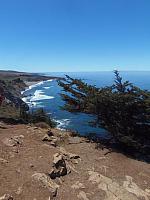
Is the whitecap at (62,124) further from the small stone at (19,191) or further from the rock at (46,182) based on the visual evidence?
the small stone at (19,191)

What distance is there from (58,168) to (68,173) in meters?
0.51

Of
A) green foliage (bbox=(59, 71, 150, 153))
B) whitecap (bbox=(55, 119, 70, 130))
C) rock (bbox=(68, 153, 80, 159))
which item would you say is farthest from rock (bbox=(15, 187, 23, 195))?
whitecap (bbox=(55, 119, 70, 130))

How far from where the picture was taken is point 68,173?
1297cm

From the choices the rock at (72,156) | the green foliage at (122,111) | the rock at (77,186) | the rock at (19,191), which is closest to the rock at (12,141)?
the rock at (72,156)

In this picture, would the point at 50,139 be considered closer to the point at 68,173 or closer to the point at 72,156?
A: the point at 72,156

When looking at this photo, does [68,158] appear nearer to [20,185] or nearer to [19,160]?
[19,160]

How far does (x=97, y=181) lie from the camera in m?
12.8

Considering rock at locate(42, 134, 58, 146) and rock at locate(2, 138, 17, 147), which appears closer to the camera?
rock at locate(2, 138, 17, 147)

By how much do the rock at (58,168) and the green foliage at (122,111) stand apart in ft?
16.8

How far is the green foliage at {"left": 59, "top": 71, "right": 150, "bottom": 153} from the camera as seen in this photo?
707 inches

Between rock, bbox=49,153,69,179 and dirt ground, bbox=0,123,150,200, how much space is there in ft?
0.40

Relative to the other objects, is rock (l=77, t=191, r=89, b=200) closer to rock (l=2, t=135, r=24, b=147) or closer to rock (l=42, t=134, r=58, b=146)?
rock (l=2, t=135, r=24, b=147)

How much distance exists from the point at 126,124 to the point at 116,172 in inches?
191

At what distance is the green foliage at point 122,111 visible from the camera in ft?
59.0
